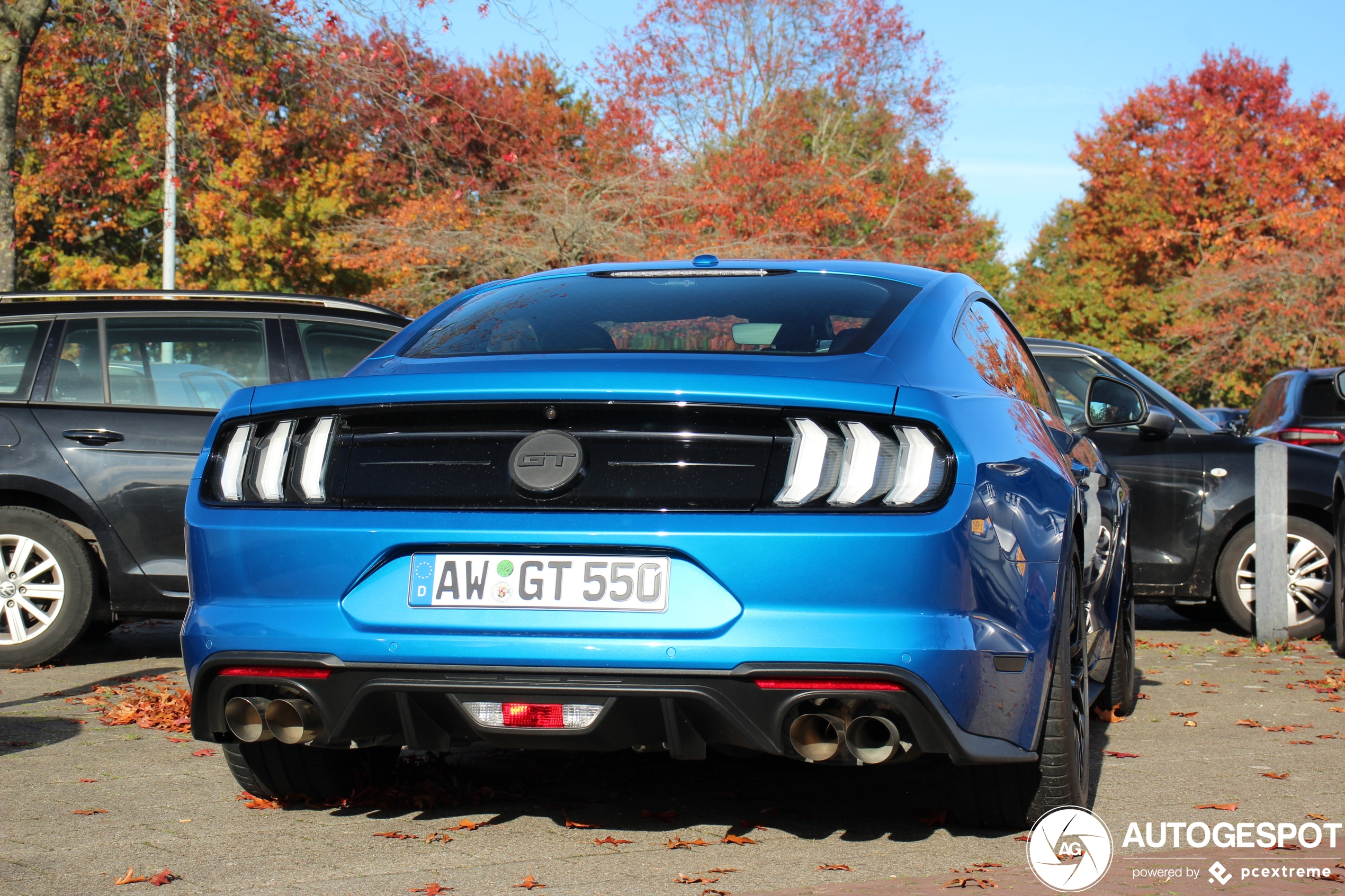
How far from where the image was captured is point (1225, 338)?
3719cm

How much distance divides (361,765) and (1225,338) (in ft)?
121

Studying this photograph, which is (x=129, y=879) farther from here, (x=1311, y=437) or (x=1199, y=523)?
(x=1311, y=437)

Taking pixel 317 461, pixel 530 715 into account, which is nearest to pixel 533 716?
pixel 530 715

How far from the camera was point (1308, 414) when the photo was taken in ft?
35.1

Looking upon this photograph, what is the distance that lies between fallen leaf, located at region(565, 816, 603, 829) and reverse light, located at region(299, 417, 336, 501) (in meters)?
1.22

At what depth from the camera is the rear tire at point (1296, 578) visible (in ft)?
26.6

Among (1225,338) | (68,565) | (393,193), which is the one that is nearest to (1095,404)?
(68,565)

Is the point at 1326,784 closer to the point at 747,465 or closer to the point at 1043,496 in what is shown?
the point at 1043,496

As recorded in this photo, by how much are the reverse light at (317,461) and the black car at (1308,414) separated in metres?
8.39

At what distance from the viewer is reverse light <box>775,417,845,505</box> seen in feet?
10.3

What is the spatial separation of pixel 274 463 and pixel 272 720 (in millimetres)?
641

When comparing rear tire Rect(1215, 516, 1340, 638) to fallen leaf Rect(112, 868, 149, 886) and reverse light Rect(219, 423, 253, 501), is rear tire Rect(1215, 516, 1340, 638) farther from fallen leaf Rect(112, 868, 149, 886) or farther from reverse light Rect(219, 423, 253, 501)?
fallen leaf Rect(112, 868, 149, 886)

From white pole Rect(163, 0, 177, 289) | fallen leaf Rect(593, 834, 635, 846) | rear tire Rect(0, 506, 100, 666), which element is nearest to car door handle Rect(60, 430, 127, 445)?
rear tire Rect(0, 506, 100, 666)

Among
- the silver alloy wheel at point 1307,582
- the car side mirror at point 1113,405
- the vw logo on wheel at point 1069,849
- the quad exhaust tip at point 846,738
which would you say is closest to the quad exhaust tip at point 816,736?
the quad exhaust tip at point 846,738
